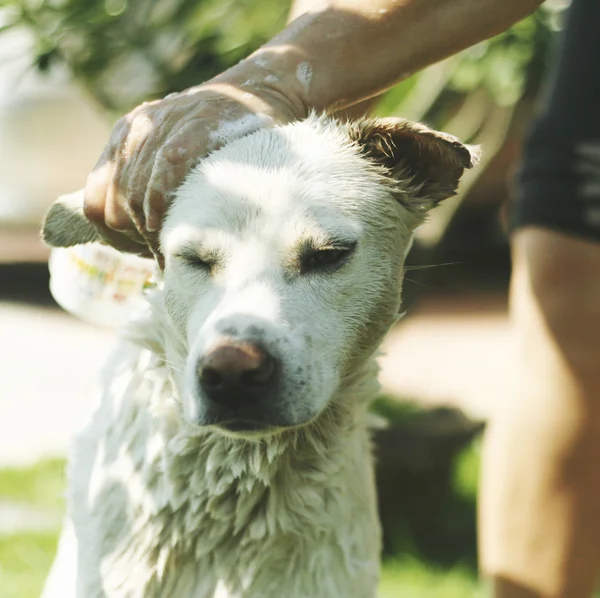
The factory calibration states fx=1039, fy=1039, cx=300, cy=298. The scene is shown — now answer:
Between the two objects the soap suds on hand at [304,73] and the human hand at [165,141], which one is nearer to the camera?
the human hand at [165,141]

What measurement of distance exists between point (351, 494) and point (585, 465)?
912mm

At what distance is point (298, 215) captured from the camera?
2.22 m

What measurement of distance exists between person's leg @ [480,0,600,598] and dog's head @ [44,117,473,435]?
762 mm

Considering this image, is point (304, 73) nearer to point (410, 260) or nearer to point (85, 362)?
point (410, 260)

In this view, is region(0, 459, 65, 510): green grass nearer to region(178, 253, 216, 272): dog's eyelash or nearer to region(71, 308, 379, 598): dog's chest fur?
region(71, 308, 379, 598): dog's chest fur

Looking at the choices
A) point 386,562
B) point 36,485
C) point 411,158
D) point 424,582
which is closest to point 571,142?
point 411,158

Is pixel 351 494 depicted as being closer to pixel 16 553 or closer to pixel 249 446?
pixel 249 446

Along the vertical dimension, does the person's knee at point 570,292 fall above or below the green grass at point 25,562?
above

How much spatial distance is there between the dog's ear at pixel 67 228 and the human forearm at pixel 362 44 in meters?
0.53

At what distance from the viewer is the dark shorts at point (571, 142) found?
3.04 metres

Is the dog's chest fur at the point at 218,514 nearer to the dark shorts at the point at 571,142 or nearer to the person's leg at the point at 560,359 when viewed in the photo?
the person's leg at the point at 560,359

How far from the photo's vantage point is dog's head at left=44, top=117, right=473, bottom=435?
2.10 meters

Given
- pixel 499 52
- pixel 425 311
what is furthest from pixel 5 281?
pixel 499 52

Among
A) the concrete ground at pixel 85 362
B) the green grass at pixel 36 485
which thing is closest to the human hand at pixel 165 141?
the green grass at pixel 36 485
